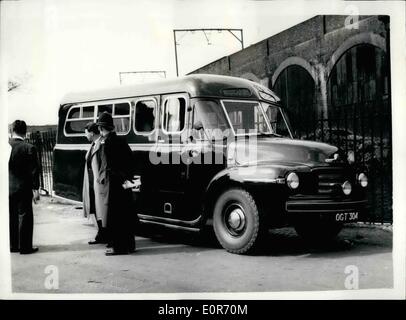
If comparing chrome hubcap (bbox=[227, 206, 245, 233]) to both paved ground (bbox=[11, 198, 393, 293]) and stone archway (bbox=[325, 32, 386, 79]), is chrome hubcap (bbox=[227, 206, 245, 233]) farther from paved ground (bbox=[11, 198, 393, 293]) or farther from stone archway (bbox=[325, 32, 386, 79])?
stone archway (bbox=[325, 32, 386, 79])

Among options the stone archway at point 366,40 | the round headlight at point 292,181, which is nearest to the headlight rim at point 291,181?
the round headlight at point 292,181

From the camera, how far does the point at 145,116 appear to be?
648 cm

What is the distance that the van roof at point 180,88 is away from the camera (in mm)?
6000

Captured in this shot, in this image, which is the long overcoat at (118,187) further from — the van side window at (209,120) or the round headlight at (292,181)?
the round headlight at (292,181)

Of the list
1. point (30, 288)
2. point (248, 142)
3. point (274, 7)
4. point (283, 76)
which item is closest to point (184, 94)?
point (248, 142)

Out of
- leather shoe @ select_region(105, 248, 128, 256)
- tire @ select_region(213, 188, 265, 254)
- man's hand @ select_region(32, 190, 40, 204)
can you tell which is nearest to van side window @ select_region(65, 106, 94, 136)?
man's hand @ select_region(32, 190, 40, 204)

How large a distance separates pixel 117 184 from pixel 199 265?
4.58 ft

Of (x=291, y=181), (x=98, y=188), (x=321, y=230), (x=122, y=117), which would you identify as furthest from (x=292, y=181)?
(x=122, y=117)

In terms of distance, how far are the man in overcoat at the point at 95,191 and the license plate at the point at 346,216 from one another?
2707 millimetres

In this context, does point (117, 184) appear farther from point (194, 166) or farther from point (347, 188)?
point (347, 188)

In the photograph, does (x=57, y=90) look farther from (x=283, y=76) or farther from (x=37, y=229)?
(x=283, y=76)

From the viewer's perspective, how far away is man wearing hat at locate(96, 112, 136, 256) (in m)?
5.72

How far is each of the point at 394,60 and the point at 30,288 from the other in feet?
15.7

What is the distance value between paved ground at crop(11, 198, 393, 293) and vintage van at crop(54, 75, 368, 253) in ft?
0.99
